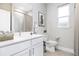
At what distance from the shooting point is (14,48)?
131cm

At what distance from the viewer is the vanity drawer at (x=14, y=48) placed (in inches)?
48.1

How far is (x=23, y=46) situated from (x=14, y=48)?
170 mm

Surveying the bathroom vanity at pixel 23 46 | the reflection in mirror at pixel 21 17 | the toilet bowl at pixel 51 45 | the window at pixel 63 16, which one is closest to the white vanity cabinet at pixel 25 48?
the bathroom vanity at pixel 23 46

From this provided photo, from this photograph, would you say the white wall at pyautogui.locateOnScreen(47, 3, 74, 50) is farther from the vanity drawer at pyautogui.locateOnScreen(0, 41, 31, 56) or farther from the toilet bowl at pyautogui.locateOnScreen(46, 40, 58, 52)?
the vanity drawer at pyautogui.locateOnScreen(0, 41, 31, 56)

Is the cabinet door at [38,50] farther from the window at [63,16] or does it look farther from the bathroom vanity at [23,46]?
the window at [63,16]

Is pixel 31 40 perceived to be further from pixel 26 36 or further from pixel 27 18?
pixel 27 18

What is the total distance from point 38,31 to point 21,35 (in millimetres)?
296

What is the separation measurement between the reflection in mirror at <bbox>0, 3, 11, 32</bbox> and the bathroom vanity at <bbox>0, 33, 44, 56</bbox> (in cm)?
20

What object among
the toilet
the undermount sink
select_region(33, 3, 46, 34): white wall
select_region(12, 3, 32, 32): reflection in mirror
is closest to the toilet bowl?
the toilet

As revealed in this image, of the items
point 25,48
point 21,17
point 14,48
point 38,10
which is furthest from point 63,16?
point 14,48

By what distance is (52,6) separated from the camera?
1.54 meters

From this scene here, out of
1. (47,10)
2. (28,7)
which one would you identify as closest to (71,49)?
(47,10)

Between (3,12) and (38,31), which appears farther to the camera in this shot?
(38,31)

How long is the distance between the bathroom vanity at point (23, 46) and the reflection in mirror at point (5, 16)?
204 mm
